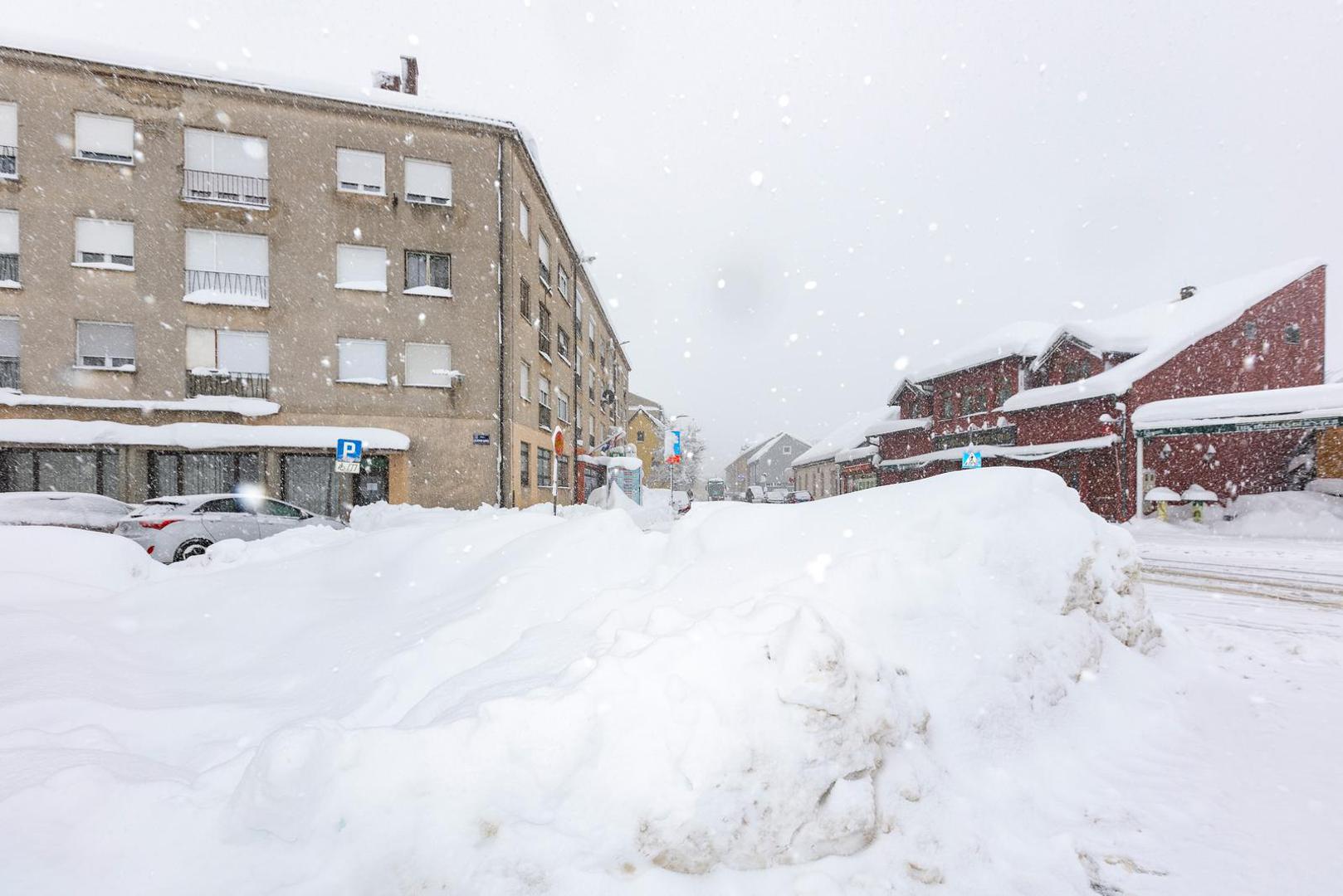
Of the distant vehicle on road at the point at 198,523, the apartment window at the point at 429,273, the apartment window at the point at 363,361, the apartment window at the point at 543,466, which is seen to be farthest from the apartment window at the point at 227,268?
the apartment window at the point at 543,466

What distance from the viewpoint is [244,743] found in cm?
321

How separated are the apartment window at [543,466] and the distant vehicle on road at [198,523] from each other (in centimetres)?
1079

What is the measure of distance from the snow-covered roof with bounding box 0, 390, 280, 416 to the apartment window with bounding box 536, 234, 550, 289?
10.3m

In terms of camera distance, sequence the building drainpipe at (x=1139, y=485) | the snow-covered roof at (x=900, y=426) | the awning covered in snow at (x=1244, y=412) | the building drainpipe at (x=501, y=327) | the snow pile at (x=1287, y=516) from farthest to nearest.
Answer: the snow-covered roof at (x=900, y=426)
the building drainpipe at (x=1139, y=485)
the building drainpipe at (x=501, y=327)
the awning covered in snow at (x=1244, y=412)
the snow pile at (x=1287, y=516)

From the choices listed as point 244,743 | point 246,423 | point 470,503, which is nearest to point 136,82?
point 246,423

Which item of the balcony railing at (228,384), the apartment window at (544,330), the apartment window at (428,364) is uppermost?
the apartment window at (544,330)

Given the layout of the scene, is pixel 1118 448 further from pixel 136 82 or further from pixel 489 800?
pixel 136 82

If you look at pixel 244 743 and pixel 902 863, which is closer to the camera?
pixel 902 863

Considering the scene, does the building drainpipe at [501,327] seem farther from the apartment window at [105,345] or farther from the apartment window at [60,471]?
the apartment window at [60,471]

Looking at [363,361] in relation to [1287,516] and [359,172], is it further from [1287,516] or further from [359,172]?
[1287,516]

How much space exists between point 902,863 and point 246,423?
65.6 ft

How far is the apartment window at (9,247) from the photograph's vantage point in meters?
16.3

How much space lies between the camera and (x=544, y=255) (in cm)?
2294

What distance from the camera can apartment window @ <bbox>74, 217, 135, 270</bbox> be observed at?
54.5 ft
